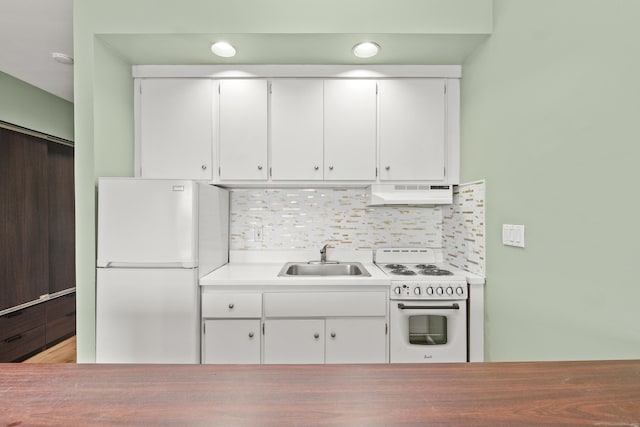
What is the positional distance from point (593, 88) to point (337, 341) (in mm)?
1773

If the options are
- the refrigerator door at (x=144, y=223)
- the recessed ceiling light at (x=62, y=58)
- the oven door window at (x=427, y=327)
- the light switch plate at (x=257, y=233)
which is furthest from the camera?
the light switch plate at (x=257, y=233)

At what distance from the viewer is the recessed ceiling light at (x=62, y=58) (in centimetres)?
257

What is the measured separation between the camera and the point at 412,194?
2.33m

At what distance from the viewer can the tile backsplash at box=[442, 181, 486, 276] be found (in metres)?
2.09

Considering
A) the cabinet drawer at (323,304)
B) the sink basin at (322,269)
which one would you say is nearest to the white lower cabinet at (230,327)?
the cabinet drawer at (323,304)

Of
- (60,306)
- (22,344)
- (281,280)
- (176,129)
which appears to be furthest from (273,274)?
(60,306)

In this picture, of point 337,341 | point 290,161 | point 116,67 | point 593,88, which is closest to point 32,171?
point 116,67

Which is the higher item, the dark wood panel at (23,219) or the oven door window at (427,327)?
the dark wood panel at (23,219)

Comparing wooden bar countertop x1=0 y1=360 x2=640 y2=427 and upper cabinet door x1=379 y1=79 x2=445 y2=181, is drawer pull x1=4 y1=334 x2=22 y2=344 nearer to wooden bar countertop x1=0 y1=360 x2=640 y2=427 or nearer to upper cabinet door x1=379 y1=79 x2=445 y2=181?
wooden bar countertop x1=0 y1=360 x2=640 y2=427

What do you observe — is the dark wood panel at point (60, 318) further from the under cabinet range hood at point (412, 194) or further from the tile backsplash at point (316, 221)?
the under cabinet range hood at point (412, 194)

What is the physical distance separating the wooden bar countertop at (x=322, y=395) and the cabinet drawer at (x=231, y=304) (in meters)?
1.29

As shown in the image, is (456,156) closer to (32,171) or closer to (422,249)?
(422,249)

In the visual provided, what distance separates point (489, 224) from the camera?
1992mm

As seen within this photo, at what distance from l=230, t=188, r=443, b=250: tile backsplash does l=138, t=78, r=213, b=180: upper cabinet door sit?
495 mm
